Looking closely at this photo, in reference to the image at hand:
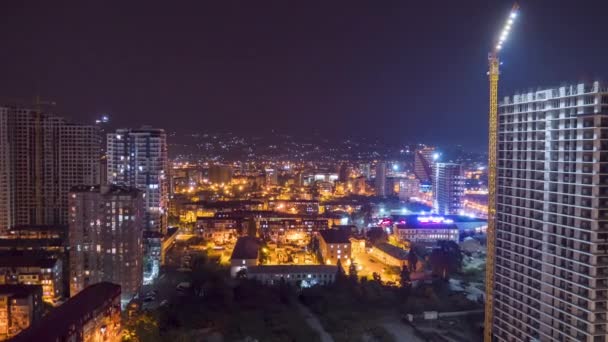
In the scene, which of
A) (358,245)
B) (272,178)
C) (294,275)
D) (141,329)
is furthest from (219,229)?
(272,178)

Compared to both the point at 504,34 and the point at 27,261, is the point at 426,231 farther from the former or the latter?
the point at 27,261

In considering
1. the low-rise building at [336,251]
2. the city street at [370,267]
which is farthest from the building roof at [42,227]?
the city street at [370,267]

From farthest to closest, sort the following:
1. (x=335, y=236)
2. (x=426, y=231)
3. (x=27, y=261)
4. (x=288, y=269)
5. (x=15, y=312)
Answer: (x=426, y=231) < (x=335, y=236) < (x=288, y=269) < (x=27, y=261) < (x=15, y=312)

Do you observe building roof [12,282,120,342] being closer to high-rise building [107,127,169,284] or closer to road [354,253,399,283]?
road [354,253,399,283]

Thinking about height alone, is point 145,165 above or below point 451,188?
above

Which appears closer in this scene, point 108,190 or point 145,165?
point 108,190

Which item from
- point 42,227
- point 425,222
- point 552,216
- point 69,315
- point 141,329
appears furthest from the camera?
point 425,222
